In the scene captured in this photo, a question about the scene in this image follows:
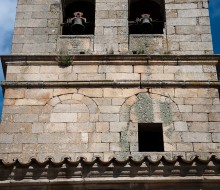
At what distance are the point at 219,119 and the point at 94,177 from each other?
2519mm

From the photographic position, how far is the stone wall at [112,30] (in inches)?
423

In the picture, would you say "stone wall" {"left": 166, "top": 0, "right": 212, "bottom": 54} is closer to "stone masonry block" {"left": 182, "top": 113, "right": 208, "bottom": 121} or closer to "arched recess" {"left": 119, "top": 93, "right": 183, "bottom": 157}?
"arched recess" {"left": 119, "top": 93, "right": 183, "bottom": 157}

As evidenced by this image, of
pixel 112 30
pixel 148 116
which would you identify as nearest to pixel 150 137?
pixel 148 116

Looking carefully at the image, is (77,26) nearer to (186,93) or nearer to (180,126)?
(186,93)

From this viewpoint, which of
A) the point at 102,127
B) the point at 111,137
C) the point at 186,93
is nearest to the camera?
the point at 111,137

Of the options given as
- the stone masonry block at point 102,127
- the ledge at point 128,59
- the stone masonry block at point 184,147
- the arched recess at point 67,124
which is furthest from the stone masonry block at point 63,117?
the stone masonry block at point 184,147

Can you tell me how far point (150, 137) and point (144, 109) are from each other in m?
0.49

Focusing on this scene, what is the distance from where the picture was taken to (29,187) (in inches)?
317

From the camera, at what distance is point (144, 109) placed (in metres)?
9.68

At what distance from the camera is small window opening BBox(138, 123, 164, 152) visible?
9.54 meters

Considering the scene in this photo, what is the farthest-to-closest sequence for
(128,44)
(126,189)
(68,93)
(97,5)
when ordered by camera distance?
(97,5) < (128,44) < (68,93) < (126,189)

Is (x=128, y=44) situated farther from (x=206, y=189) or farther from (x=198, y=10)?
(x=206, y=189)

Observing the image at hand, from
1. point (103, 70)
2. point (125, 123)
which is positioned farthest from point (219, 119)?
point (103, 70)

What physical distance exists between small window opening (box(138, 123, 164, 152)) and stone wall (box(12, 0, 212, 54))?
164 cm
